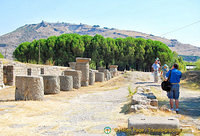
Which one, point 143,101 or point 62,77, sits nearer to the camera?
point 143,101

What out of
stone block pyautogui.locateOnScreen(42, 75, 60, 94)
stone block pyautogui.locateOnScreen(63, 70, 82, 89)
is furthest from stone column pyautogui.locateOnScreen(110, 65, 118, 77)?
stone block pyautogui.locateOnScreen(42, 75, 60, 94)

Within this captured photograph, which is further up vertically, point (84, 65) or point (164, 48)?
point (164, 48)


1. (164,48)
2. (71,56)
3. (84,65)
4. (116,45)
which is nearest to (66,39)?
(71,56)

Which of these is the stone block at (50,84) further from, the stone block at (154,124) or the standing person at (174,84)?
the stone block at (154,124)

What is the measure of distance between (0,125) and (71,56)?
41.6m

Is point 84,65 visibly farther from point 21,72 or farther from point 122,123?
point 122,123

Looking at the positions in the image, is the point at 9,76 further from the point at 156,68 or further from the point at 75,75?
the point at 156,68

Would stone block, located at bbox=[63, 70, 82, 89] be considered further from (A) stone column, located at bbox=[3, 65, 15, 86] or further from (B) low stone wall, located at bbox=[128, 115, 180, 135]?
(B) low stone wall, located at bbox=[128, 115, 180, 135]

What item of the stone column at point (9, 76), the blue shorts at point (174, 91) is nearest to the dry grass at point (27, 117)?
the blue shorts at point (174, 91)

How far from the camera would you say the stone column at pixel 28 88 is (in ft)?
26.6

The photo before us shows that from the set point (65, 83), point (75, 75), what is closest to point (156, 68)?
point (75, 75)

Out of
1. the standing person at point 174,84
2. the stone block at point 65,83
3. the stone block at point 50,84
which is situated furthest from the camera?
the stone block at point 65,83

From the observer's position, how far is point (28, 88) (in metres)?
8.11

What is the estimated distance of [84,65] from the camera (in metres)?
16.4
